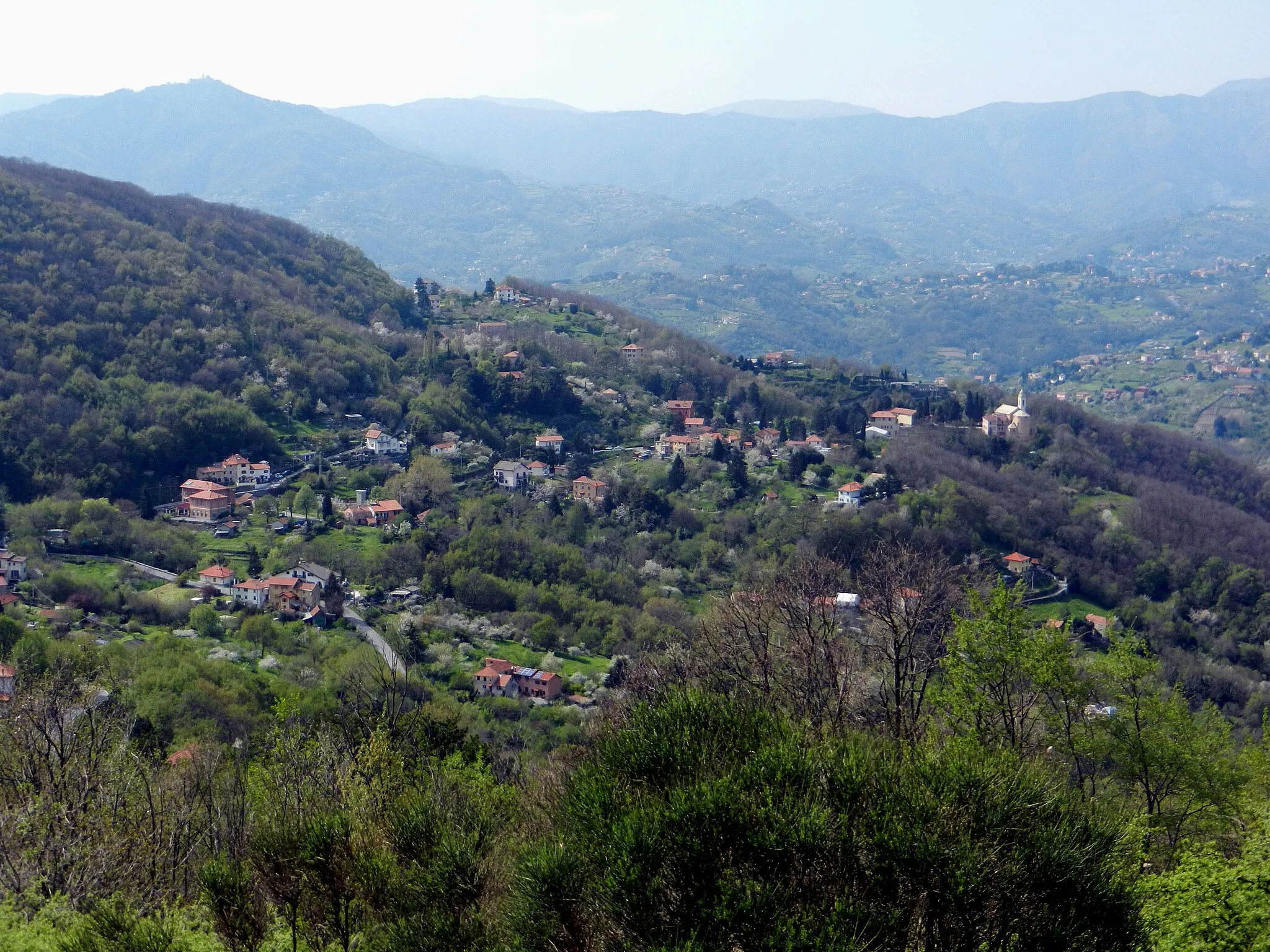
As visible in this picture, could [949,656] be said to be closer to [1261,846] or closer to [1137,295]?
[1261,846]

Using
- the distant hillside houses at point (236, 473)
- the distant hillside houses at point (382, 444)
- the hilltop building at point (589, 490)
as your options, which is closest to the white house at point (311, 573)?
the distant hillside houses at point (236, 473)

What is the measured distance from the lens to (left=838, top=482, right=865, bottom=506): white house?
4656 centimetres

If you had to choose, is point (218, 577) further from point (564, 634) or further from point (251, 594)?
point (564, 634)

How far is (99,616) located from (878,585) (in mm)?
24836

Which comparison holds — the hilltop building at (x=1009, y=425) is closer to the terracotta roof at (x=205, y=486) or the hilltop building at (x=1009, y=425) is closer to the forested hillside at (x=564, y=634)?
the forested hillside at (x=564, y=634)

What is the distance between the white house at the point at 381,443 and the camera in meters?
51.8

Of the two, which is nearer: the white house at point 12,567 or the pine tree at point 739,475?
the white house at point 12,567

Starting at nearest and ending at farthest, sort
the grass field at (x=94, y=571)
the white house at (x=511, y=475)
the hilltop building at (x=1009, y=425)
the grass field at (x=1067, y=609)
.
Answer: the grass field at (x=94, y=571)
the grass field at (x=1067, y=609)
the white house at (x=511, y=475)
the hilltop building at (x=1009, y=425)

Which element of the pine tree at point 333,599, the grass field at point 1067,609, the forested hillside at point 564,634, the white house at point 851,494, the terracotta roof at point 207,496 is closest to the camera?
the forested hillside at point 564,634

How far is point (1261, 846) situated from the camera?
337 inches

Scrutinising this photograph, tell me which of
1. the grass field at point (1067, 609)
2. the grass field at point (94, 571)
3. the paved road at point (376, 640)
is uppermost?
the grass field at point (94, 571)

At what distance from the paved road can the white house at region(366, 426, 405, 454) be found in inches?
702

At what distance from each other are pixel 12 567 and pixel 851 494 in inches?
1285

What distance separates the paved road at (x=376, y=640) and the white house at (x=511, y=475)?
51.8ft
